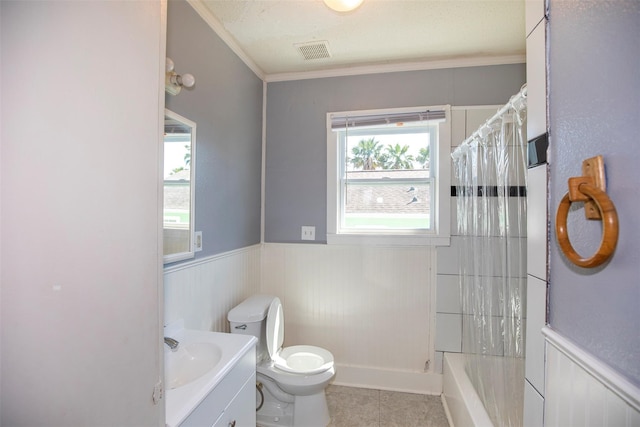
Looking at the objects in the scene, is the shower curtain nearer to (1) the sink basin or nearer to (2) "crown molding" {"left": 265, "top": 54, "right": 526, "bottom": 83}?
(2) "crown molding" {"left": 265, "top": 54, "right": 526, "bottom": 83}

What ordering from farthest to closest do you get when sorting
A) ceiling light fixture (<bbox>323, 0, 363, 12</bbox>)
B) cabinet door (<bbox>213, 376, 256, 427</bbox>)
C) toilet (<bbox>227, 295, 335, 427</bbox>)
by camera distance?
toilet (<bbox>227, 295, 335, 427</bbox>), ceiling light fixture (<bbox>323, 0, 363, 12</bbox>), cabinet door (<bbox>213, 376, 256, 427</bbox>)

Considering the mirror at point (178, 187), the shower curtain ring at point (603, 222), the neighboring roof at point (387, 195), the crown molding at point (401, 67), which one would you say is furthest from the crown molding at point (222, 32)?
the shower curtain ring at point (603, 222)

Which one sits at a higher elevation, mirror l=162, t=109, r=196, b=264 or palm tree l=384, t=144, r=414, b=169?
palm tree l=384, t=144, r=414, b=169

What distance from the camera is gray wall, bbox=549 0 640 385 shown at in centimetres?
53

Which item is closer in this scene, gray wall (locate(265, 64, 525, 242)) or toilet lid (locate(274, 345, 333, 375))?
toilet lid (locate(274, 345, 333, 375))

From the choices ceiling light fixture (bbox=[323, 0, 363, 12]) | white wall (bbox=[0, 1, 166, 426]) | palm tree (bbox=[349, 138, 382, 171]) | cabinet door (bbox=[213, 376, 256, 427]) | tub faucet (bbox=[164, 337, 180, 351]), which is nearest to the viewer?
white wall (bbox=[0, 1, 166, 426])

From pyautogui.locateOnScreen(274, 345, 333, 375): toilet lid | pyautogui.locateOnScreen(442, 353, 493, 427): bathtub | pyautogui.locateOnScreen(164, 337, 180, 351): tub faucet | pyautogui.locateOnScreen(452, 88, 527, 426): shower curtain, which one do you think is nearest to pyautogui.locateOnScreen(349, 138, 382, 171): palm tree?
pyautogui.locateOnScreen(452, 88, 527, 426): shower curtain

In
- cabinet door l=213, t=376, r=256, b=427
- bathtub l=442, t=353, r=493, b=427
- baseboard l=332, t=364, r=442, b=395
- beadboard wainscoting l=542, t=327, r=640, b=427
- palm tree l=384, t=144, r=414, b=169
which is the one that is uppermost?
palm tree l=384, t=144, r=414, b=169

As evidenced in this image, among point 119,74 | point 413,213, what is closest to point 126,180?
point 119,74

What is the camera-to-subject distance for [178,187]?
1416 millimetres

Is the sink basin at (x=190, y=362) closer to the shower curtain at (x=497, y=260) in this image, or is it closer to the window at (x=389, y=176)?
the window at (x=389, y=176)

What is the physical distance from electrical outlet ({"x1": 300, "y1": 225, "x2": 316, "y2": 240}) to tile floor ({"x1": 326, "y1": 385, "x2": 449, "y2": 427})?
1.16 meters

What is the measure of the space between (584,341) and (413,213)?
152 centimetres

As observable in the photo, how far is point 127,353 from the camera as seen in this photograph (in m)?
0.55
